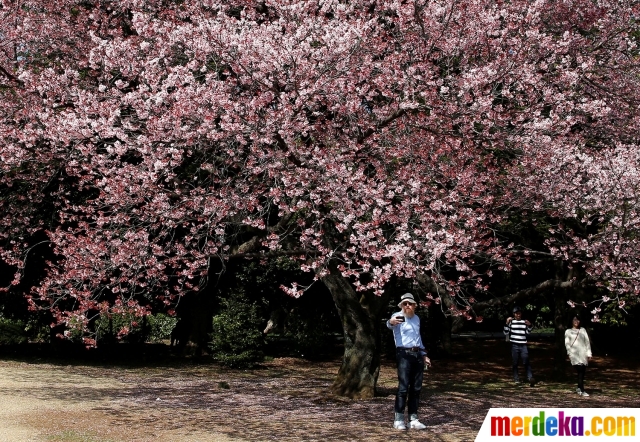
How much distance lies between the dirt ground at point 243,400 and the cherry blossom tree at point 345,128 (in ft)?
5.35

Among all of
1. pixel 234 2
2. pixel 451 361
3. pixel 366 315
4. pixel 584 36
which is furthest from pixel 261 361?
pixel 584 36

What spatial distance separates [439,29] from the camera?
1120 cm

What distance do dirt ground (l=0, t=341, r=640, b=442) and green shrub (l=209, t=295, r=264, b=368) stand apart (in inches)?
22.0

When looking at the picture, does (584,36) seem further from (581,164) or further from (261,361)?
(261,361)

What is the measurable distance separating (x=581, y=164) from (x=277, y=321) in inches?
1033

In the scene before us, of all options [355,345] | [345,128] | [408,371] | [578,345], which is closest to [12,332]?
[355,345]

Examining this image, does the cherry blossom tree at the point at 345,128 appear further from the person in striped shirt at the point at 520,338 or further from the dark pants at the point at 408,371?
the person in striped shirt at the point at 520,338

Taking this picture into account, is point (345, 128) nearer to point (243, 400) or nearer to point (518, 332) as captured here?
point (243, 400)

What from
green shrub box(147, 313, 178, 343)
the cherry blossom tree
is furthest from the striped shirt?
green shrub box(147, 313, 178, 343)

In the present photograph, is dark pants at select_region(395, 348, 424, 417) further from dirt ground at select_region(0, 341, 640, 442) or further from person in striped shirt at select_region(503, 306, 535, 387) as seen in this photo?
person in striped shirt at select_region(503, 306, 535, 387)

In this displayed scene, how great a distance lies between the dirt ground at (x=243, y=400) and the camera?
997 cm

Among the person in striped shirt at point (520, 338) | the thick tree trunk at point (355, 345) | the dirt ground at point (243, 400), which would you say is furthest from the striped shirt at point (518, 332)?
the thick tree trunk at point (355, 345)

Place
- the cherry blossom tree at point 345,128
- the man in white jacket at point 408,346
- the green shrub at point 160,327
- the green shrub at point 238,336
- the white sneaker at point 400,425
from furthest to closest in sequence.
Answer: the green shrub at point 160,327
the green shrub at point 238,336
the cherry blossom tree at point 345,128
the white sneaker at point 400,425
the man in white jacket at point 408,346

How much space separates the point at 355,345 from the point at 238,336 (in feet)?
26.7
